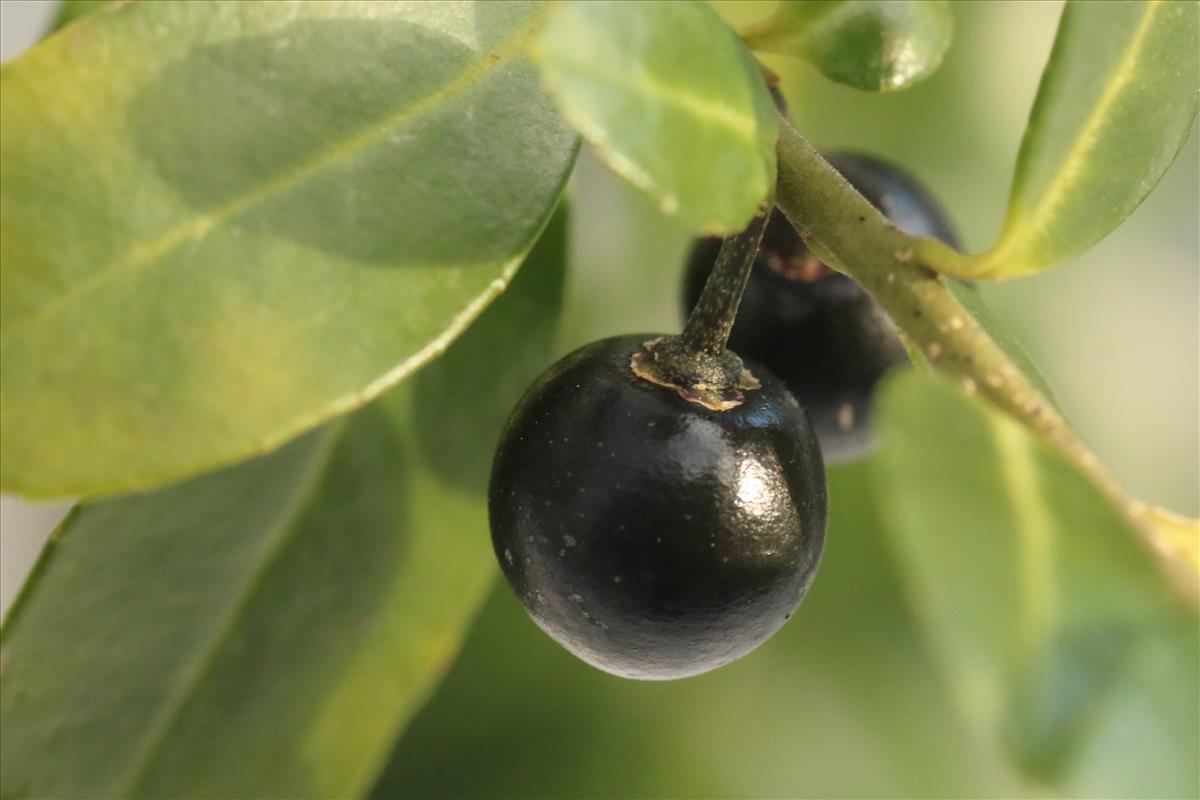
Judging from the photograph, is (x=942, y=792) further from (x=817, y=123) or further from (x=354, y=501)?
(x=354, y=501)

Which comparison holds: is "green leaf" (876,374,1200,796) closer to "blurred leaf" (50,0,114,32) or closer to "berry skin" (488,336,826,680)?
"berry skin" (488,336,826,680)

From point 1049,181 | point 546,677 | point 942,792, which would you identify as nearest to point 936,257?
point 1049,181

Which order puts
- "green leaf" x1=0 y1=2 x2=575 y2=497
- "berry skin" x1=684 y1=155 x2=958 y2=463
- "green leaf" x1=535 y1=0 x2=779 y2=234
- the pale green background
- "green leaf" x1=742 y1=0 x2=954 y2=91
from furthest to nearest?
the pale green background → "berry skin" x1=684 y1=155 x2=958 y2=463 → "green leaf" x1=742 y1=0 x2=954 y2=91 → "green leaf" x1=0 y1=2 x2=575 y2=497 → "green leaf" x1=535 y1=0 x2=779 y2=234

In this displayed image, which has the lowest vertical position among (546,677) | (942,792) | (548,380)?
(942,792)

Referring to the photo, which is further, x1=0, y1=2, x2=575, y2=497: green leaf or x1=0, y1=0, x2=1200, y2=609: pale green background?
x1=0, y1=0, x2=1200, y2=609: pale green background

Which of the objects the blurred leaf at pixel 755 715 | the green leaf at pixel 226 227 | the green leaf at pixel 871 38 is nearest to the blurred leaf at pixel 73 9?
the green leaf at pixel 226 227

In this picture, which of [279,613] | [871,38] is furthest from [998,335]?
Result: [279,613]

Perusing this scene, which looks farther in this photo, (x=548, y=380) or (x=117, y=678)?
(x=117, y=678)

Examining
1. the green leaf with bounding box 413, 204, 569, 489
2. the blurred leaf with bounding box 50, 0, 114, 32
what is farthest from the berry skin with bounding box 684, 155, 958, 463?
the blurred leaf with bounding box 50, 0, 114, 32
